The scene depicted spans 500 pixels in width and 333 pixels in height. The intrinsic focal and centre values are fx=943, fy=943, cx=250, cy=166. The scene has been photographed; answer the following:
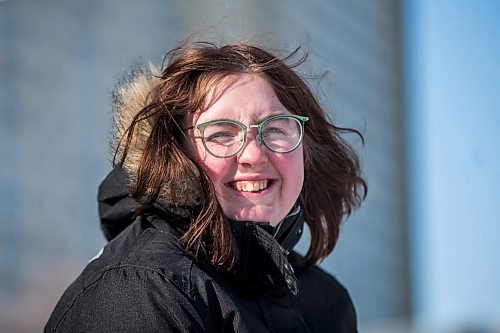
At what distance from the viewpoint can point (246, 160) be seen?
2414mm

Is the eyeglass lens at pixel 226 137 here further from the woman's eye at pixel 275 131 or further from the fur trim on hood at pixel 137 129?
the fur trim on hood at pixel 137 129

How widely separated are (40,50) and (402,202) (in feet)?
48.6

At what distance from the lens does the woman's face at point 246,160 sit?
2.42 metres

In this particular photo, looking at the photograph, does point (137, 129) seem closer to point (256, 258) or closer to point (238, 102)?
point (238, 102)

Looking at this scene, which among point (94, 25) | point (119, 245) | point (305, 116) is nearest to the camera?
point (119, 245)

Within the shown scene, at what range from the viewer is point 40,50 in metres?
14.7

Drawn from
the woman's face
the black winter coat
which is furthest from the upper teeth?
the black winter coat

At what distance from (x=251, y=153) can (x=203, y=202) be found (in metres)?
0.18

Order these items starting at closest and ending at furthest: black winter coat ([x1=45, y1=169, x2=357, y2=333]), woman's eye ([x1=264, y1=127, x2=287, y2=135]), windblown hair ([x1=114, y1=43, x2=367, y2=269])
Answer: black winter coat ([x1=45, y1=169, x2=357, y2=333]), windblown hair ([x1=114, y1=43, x2=367, y2=269]), woman's eye ([x1=264, y1=127, x2=287, y2=135])

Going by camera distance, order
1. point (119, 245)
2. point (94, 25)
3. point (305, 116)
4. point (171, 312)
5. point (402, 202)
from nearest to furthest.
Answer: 1. point (171, 312)
2. point (119, 245)
3. point (305, 116)
4. point (94, 25)
5. point (402, 202)

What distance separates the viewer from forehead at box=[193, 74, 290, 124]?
7.95ft

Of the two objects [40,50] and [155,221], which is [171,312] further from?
[40,50]

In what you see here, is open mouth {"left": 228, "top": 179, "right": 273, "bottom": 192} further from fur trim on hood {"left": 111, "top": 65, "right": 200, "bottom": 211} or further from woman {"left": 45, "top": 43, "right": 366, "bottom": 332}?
fur trim on hood {"left": 111, "top": 65, "right": 200, "bottom": 211}

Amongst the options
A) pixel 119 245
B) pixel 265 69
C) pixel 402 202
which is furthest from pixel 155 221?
pixel 402 202
